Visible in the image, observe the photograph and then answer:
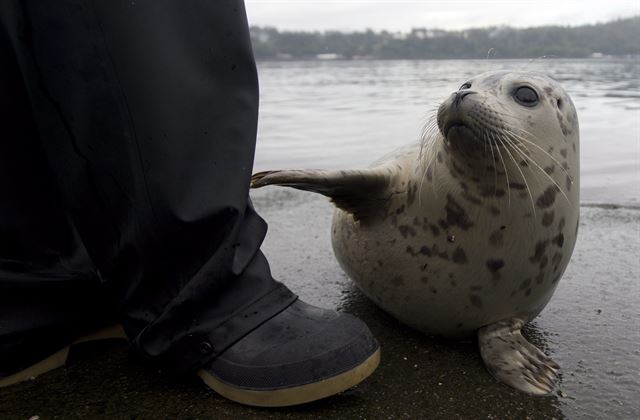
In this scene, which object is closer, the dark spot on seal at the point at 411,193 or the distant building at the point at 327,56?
the dark spot on seal at the point at 411,193

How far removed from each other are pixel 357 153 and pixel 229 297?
4161 mm

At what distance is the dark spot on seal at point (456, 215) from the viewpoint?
1.88m

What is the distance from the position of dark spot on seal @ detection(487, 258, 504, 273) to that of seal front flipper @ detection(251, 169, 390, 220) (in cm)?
43

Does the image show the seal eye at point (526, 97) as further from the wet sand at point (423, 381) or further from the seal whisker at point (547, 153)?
the wet sand at point (423, 381)

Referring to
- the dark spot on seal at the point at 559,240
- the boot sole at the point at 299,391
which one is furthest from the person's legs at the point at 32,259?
the dark spot on seal at the point at 559,240

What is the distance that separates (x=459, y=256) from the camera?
6.17 ft

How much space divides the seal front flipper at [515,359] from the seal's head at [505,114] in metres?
0.51

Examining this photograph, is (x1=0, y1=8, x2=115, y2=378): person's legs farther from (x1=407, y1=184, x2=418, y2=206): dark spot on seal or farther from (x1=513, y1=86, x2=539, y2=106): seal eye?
(x1=513, y1=86, x2=539, y2=106): seal eye

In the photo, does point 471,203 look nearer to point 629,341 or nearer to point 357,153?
point 629,341

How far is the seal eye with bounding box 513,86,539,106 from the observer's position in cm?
196

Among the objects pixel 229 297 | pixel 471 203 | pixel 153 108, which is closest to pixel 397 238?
pixel 471 203

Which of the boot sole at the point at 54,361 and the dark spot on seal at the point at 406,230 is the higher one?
the dark spot on seal at the point at 406,230

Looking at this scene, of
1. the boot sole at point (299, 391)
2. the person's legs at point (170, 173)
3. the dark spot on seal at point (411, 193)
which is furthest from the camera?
the dark spot on seal at point (411, 193)

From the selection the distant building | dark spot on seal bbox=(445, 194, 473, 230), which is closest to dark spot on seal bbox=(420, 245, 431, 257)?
dark spot on seal bbox=(445, 194, 473, 230)
